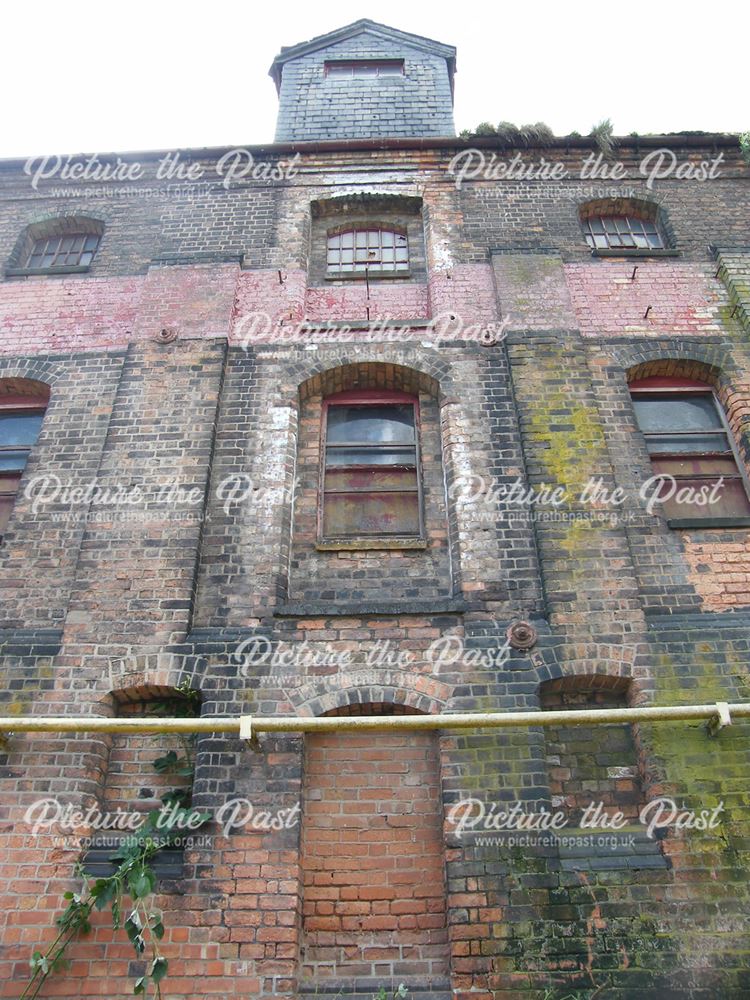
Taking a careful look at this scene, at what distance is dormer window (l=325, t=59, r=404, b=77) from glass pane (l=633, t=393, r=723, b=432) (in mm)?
7845

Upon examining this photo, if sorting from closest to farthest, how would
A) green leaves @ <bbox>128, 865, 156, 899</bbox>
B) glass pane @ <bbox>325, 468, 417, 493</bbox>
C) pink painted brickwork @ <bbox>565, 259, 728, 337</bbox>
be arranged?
green leaves @ <bbox>128, 865, 156, 899</bbox>, glass pane @ <bbox>325, 468, 417, 493</bbox>, pink painted brickwork @ <bbox>565, 259, 728, 337</bbox>

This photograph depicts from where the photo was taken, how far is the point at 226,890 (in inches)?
196

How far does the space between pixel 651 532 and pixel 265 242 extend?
5667 mm

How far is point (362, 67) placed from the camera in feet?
39.9

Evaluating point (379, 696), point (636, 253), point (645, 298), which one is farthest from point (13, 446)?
point (636, 253)

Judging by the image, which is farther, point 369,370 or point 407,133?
point 407,133

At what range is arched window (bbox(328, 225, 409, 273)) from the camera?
Result: 9.17 m

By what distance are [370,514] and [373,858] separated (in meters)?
3.03

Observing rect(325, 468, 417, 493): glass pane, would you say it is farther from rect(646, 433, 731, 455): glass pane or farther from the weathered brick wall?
rect(646, 433, 731, 455): glass pane

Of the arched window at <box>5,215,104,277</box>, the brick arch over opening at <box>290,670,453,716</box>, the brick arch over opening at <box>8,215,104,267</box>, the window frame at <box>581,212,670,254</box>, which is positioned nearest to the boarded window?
the arched window at <box>5,215,104,277</box>

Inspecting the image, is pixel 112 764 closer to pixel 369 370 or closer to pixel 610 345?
pixel 369 370

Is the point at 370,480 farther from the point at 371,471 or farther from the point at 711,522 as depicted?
the point at 711,522

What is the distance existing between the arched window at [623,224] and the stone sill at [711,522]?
14.2 feet

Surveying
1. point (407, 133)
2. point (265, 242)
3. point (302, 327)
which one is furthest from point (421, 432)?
point (407, 133)
